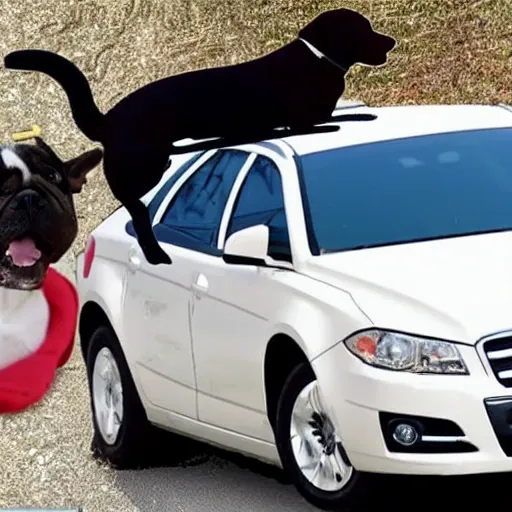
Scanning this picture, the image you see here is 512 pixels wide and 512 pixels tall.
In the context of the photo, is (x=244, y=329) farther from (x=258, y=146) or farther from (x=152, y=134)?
(x=152, y=134)

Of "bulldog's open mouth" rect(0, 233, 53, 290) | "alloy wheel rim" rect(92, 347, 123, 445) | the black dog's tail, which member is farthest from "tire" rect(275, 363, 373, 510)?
"bulldog's open mouth" rect(0, 233, 53, 290)

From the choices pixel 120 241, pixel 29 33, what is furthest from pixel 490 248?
pixel 29 33

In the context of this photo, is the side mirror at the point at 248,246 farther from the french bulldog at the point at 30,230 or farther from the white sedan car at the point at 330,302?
the french bulldog at the point at 30,230

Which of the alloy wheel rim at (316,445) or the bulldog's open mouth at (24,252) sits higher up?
the bulldog's open mouth at (24,252)

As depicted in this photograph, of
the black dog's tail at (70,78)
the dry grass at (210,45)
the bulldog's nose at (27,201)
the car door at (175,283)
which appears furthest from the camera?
the car door at (175,283)

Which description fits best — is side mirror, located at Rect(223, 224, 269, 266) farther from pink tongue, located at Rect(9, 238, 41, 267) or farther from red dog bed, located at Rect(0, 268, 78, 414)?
pink tongue, located at Rect(9, 238, 41, 267)

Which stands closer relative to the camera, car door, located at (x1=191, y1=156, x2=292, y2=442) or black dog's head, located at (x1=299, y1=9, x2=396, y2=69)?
black dog's head, located at (x1=299, y1=9, x2=396, y2=69)

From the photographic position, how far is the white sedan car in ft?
17.2

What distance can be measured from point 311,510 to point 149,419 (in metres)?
0.67

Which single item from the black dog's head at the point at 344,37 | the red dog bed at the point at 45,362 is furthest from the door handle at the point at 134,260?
the red dog bed at the point at 45,362

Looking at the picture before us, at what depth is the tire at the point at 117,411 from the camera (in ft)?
19.4

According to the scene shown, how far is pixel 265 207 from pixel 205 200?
8.5 inches

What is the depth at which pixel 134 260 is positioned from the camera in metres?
A: 5.54

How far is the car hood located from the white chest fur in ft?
6.86
